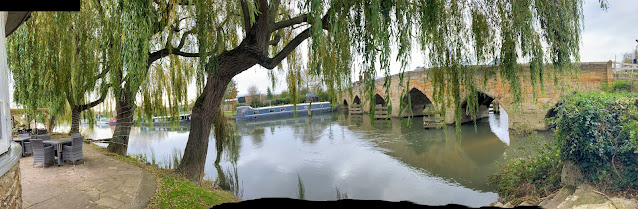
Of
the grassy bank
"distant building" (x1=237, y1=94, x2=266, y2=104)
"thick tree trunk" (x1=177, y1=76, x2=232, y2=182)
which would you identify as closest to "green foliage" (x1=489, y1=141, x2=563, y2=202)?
the grassy bank

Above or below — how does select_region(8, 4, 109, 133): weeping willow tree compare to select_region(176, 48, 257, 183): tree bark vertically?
above

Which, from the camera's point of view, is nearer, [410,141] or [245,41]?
[245,41]

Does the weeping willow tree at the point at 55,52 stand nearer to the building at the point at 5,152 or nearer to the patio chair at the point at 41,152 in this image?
the patio chair at the point at 41,152

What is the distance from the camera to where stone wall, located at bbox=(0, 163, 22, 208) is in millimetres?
2254

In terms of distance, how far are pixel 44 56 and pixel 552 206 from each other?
27.8 ft

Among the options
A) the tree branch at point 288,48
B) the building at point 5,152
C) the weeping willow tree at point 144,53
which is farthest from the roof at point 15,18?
the tree branch at point 288,48

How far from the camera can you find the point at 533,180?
5.58 metres

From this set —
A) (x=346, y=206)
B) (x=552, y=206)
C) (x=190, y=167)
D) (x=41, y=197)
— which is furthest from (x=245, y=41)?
(x=552, y=206)

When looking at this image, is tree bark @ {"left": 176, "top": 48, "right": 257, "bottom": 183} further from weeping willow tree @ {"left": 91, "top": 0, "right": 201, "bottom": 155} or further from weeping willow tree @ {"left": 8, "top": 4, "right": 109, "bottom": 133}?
weeping willow tree @ {"left": 8, "top": 4, "right": 109, "bottom": 133}

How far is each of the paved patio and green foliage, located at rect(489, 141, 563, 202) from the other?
606 centimetres

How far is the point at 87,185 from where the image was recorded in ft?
14.7

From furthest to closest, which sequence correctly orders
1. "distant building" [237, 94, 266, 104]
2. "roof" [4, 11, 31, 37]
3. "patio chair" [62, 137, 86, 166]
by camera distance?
1. "distant building" [237, 94, 266, 104]
2. "patio chair" [62, 137, 86, 166]
3. "roof" [4, 11, 31, 37]

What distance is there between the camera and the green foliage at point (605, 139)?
4.31 metres

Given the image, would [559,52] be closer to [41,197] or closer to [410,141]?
[41,197]
